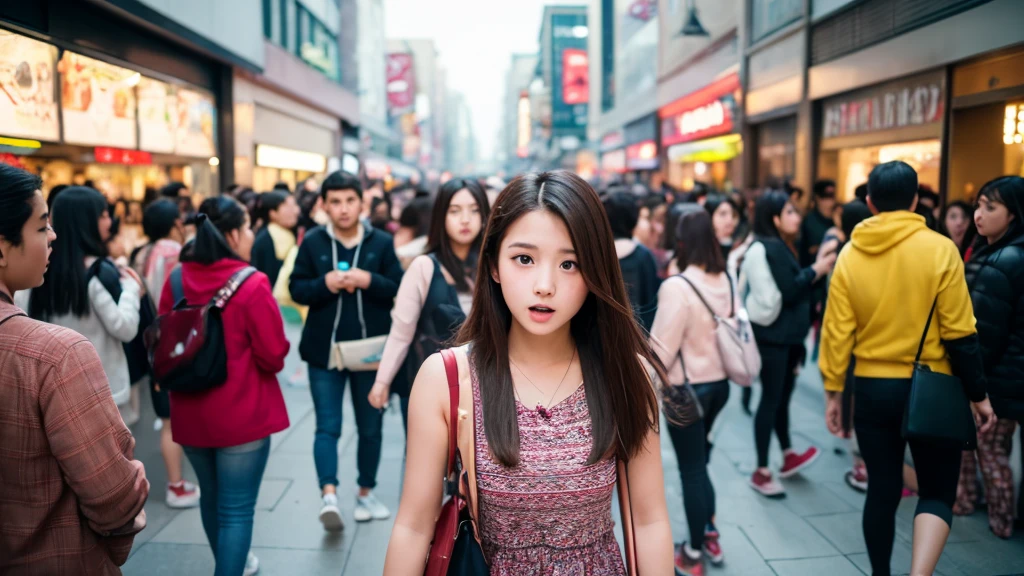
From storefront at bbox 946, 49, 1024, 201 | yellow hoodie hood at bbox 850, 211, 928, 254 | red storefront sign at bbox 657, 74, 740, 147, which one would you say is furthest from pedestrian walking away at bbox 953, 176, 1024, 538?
red storefront sign at bbox 657, 74, 740, 147

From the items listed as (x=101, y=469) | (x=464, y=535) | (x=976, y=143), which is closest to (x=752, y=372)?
(x=464, y=535)

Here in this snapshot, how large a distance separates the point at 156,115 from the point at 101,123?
202cm

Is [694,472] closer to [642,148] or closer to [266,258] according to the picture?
[266,258]

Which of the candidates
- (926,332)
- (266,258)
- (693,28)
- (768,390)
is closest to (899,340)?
(926,332)

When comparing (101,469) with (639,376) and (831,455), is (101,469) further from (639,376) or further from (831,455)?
(831,455)

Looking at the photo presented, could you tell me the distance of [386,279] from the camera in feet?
15.5

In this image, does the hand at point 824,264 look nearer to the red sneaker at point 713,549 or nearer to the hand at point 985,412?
the hand at point 985,412

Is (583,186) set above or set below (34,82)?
below

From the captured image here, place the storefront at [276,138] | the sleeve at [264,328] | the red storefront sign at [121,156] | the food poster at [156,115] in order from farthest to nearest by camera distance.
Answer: the storefront at [276,138] → the food poster at [156,115] → the red storefront sign at [121,156] → the sleeve at [264,328]

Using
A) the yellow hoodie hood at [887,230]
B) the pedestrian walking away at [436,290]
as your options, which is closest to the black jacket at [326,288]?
the pedestrian walking away at [436,290]

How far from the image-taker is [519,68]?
172000 millimetres

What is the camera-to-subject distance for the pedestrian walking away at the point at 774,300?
504cm

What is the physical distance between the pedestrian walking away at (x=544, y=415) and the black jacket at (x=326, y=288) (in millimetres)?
2760

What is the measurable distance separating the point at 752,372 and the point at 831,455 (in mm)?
2376
